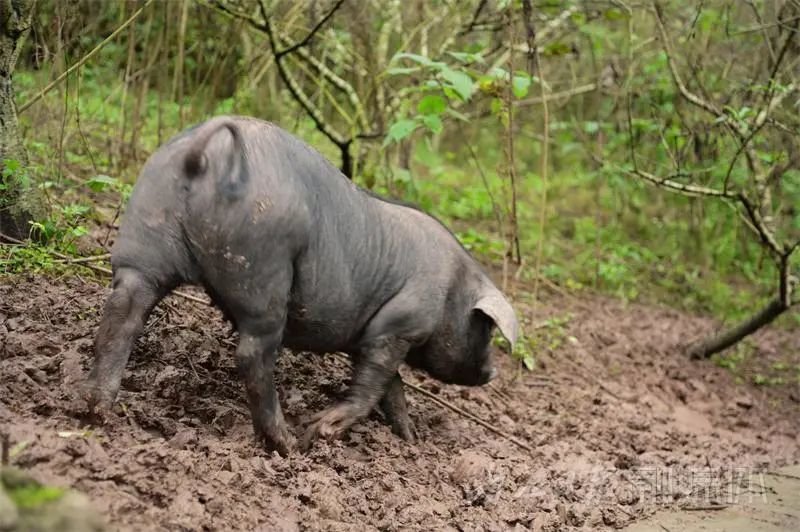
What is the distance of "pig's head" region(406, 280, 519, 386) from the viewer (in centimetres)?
483

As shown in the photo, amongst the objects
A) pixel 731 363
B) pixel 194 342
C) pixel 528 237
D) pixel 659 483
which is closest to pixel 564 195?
pixel 528 237

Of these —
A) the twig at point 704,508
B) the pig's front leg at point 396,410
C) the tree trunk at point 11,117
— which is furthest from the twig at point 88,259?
the twig at point 704,508

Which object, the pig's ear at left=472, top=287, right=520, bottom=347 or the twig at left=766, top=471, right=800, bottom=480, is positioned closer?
the pig's ear at left=472, top=287, right=520, bottom=347

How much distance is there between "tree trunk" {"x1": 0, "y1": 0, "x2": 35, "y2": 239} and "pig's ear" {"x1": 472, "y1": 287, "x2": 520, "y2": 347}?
2.62m

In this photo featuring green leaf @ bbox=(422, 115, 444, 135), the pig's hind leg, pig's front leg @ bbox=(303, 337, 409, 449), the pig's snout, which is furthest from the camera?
green leaf @ bbox=(422, 115, 444, 135)

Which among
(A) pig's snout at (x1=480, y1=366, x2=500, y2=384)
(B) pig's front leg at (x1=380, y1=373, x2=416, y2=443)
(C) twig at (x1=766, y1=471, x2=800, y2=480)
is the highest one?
(A) pig's snout at (x1=480, y1=366, x2=500, y2=384)

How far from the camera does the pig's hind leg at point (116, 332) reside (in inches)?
143

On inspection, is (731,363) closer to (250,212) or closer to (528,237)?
(528,237)

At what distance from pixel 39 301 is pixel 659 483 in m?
3.72

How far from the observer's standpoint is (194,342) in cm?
468

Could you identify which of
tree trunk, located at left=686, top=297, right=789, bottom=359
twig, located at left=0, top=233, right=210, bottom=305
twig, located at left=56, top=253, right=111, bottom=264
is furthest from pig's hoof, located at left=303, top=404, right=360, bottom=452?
tree trunk, located at left=686, top=297, right=789, bottom=359

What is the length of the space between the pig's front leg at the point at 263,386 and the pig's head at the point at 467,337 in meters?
1.11

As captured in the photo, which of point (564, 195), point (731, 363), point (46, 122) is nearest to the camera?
point (46, 122)

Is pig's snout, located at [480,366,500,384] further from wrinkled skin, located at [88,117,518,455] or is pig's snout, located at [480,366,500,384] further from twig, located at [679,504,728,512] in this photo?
twig, located at [679,504,728,512]
